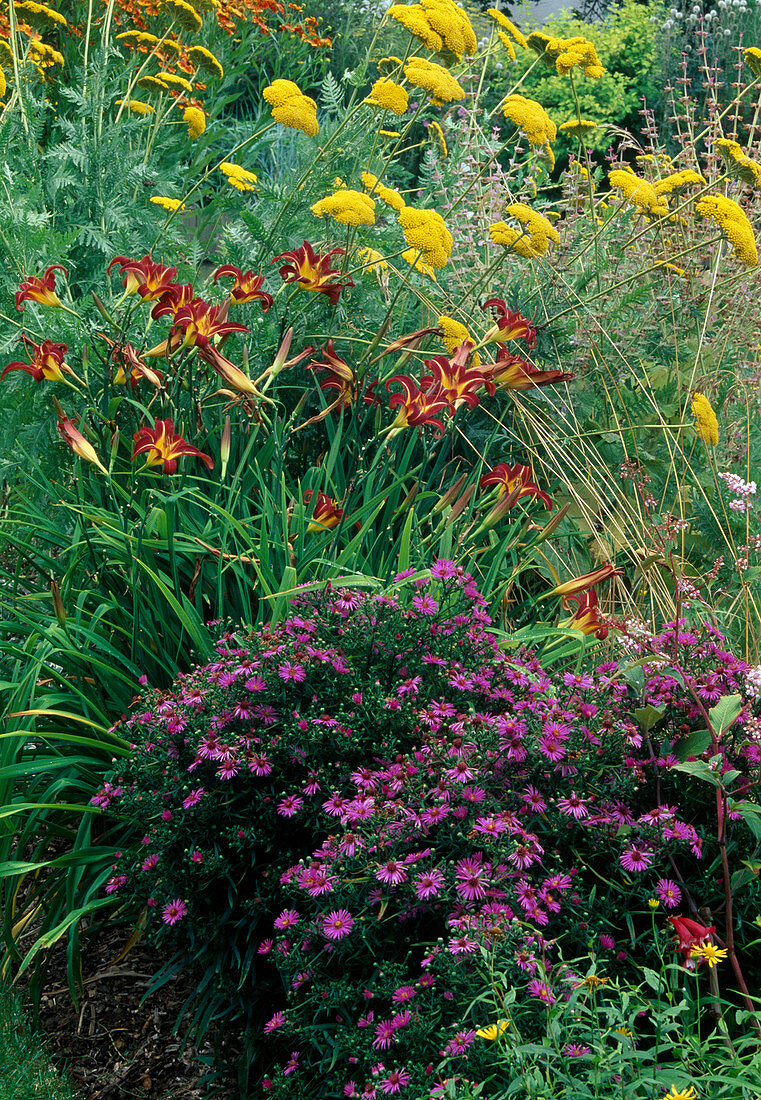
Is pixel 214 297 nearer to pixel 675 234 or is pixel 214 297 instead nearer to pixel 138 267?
pixel 138 267

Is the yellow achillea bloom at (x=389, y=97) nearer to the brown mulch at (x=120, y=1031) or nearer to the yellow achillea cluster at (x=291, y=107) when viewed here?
the yellow achillea cluster at (x=291, y=107)

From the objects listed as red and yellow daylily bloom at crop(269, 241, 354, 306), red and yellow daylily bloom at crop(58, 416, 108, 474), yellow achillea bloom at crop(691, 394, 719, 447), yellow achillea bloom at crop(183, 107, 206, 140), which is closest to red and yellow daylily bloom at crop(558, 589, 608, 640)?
yellow achillea bloom at crop(691, 394, 719, 447)

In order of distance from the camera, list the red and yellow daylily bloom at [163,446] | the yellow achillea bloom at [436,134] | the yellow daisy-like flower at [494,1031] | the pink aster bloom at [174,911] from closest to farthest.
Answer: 1. the yellow daisy-like flower at [494,1031]
2. the pink aster bloom at [174,911]
3. the red and yellow daylily bloom at [163,446]
4. the yellow achillea bloom at [436,134]

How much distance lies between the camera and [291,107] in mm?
2836

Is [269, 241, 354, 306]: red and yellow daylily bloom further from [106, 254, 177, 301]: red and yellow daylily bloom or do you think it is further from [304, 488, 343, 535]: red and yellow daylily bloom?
[304, 488, 343, 535]: red and yellow daylily bloom

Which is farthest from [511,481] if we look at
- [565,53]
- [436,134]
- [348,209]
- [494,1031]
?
[436,134]

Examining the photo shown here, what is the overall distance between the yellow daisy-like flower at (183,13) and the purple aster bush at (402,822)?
260 centimetres

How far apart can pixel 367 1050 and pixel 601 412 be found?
2.70m

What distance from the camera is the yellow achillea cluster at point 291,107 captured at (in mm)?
2830

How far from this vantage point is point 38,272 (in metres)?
3.09

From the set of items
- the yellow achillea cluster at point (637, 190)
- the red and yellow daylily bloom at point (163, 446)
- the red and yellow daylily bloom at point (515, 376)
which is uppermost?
the yellow achillea cluster at point (637, 190)

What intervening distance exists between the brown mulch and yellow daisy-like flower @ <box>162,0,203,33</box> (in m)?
3.15

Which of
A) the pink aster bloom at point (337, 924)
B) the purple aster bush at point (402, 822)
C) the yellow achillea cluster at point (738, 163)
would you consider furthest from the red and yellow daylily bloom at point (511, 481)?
the yellow achillea cluster at point (738, 163)

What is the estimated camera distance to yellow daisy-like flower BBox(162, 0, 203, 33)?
3.58 meters
